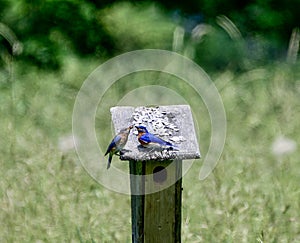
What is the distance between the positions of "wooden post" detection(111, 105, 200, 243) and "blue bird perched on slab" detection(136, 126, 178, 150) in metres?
0.06

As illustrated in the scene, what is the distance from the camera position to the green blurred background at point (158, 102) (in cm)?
340

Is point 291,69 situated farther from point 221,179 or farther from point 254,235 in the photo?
Result: point 254,235

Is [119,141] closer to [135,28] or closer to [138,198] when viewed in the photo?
[138,198]

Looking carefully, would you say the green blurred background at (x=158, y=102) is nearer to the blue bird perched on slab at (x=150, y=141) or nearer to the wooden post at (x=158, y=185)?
the wooden post at (x=158, y=185)

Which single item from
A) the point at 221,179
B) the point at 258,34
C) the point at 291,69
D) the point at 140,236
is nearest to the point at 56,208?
the point at 221,179

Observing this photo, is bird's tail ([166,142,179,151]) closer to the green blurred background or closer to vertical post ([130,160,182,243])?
vertical post ([130,160,182,243])

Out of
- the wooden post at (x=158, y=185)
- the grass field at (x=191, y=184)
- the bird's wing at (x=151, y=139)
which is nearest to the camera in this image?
the bird's wing at (x=151, y=139)

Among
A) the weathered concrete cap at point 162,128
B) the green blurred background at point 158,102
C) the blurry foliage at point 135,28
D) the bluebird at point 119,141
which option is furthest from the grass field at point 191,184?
the blurry foliage at point 135,28

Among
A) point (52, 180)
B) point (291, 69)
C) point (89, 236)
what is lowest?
point (89, 236)

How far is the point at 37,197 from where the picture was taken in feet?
11.9

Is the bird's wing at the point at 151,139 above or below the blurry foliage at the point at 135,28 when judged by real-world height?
below

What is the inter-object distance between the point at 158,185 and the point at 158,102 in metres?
2.94

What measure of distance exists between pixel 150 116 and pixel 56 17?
4.25m

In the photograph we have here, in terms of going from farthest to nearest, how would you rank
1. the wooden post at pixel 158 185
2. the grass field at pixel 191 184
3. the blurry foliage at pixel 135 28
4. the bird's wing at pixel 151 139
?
the blurry foliage at pixel 135 28 → the grass field at pixel 191 184 → the wooden post at pixel 158 185 → the bird's wing at pixel 151 139
